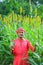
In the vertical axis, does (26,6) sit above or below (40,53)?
above

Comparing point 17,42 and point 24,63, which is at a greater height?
point 17,42

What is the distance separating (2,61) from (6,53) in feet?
0.71

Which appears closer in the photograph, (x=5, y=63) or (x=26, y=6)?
(x=5, y=63)

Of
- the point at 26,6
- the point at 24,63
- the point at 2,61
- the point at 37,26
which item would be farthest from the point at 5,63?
the point at 26,6

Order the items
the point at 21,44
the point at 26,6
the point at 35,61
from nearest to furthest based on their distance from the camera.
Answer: the point at 21,44
the point at 35,61
the point at 26,6

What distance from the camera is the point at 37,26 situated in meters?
8.80

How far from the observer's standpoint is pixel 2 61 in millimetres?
7691

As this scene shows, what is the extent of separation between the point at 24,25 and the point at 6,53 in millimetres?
1557

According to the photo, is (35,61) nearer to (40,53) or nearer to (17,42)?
(40,53)

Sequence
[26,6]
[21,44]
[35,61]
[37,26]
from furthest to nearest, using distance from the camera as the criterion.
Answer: [26,6], [37,26], [35,61], [21,44]

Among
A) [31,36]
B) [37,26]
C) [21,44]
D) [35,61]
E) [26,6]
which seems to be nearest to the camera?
[21,44]

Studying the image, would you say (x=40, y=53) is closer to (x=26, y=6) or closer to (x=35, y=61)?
(x=35, y=61)

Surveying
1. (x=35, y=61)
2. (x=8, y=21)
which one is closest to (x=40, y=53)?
(x=35, y=61)

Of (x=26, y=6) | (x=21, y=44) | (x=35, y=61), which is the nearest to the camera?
(x=21, y=44)
